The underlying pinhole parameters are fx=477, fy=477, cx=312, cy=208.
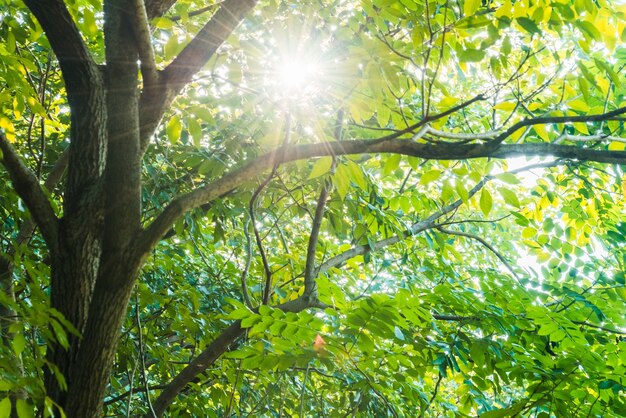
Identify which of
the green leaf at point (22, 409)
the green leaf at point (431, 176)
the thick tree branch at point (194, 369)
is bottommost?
the green leaf at point (22, 409)

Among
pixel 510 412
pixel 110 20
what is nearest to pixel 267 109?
pixel 110 20

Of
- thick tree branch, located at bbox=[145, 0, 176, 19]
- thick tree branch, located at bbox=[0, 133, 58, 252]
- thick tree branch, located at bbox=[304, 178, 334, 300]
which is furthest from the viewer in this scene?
thick tree branch, located at bbox=[304, 178, 334, 300]

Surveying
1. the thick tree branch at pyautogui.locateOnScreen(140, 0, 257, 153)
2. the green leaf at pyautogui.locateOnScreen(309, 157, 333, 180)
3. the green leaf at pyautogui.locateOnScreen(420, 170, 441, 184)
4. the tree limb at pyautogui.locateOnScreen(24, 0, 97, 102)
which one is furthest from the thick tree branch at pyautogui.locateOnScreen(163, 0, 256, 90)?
the green leaf at pyautogui.locateOnScreen(420, 170, 441, 184)

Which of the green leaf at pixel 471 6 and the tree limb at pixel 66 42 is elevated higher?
the tree limb at pixel 66 42

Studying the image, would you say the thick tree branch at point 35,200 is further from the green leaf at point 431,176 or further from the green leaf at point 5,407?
the green leaf at point 431,176

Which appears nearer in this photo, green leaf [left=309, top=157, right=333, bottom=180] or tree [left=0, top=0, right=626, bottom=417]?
tree [left=0, top=0, right=626, bottom=417]

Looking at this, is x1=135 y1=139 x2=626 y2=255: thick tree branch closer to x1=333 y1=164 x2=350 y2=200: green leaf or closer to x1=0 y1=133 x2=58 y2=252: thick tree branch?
x1=333 y1=164 x2=350 y2=200: green leaf

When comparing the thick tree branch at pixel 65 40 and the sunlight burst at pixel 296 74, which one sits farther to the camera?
the sunlight burst at pixel 296 74

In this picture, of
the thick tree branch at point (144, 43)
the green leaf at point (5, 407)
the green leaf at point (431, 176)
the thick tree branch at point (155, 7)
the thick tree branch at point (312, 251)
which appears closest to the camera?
the green leaf at point (5, 407)

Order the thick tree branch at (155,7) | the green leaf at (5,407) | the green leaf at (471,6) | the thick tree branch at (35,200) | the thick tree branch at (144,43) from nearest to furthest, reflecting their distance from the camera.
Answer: the green leaf at (5,407), the green leaf at (471,6), the thick tree branch at (35,200), the thick tree branch at (144,43), the thick tree branch at (155,7)

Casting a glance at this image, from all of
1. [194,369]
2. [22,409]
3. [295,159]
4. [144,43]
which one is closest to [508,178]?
[295,159]

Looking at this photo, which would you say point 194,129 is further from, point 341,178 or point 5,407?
point 5,407

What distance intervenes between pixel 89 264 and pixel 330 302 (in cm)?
109

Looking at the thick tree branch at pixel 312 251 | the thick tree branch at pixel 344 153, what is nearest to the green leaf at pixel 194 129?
the thick tree branch at pixel 344 153
